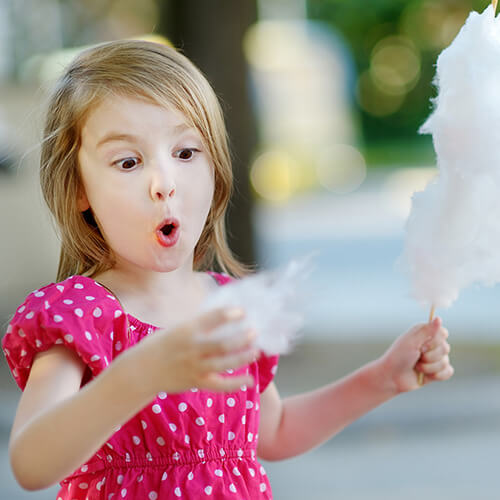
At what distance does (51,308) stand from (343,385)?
0.51 metres

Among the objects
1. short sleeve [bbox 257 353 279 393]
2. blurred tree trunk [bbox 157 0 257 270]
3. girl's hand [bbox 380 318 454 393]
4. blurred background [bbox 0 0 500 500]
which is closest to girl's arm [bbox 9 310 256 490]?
blurred background [bbox 0 0 500 500]

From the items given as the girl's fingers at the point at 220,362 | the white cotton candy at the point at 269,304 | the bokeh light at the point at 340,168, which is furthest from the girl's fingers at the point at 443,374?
the bokeh light at the point at 340,168

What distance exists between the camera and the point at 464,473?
3348mm

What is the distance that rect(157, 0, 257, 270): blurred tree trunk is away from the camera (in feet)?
14.5

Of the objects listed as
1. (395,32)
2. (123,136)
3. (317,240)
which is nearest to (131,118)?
(123,136)

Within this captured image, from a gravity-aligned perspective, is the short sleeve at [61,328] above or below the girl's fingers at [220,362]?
above

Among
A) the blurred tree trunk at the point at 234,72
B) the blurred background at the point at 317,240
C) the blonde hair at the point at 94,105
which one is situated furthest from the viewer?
the blurred tree trunk at the point at 234,72

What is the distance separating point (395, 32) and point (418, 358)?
11.4 metres

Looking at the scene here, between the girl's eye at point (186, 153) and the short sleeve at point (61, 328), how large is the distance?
21 centimetres

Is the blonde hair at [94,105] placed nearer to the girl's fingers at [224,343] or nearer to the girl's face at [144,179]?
the girl's face at [144,179]

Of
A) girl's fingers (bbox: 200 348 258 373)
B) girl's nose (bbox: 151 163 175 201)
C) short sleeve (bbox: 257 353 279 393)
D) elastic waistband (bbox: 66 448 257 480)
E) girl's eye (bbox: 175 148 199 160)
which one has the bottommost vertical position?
elastic waistband (bbox: 66 448 257 480)

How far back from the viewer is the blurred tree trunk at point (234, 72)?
4406mm

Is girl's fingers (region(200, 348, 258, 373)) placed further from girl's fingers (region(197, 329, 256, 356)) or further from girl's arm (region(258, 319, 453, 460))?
girl's arm (region(258, 319, 453, 460))

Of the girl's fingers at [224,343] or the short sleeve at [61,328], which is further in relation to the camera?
the short sleeve at [61,328]
